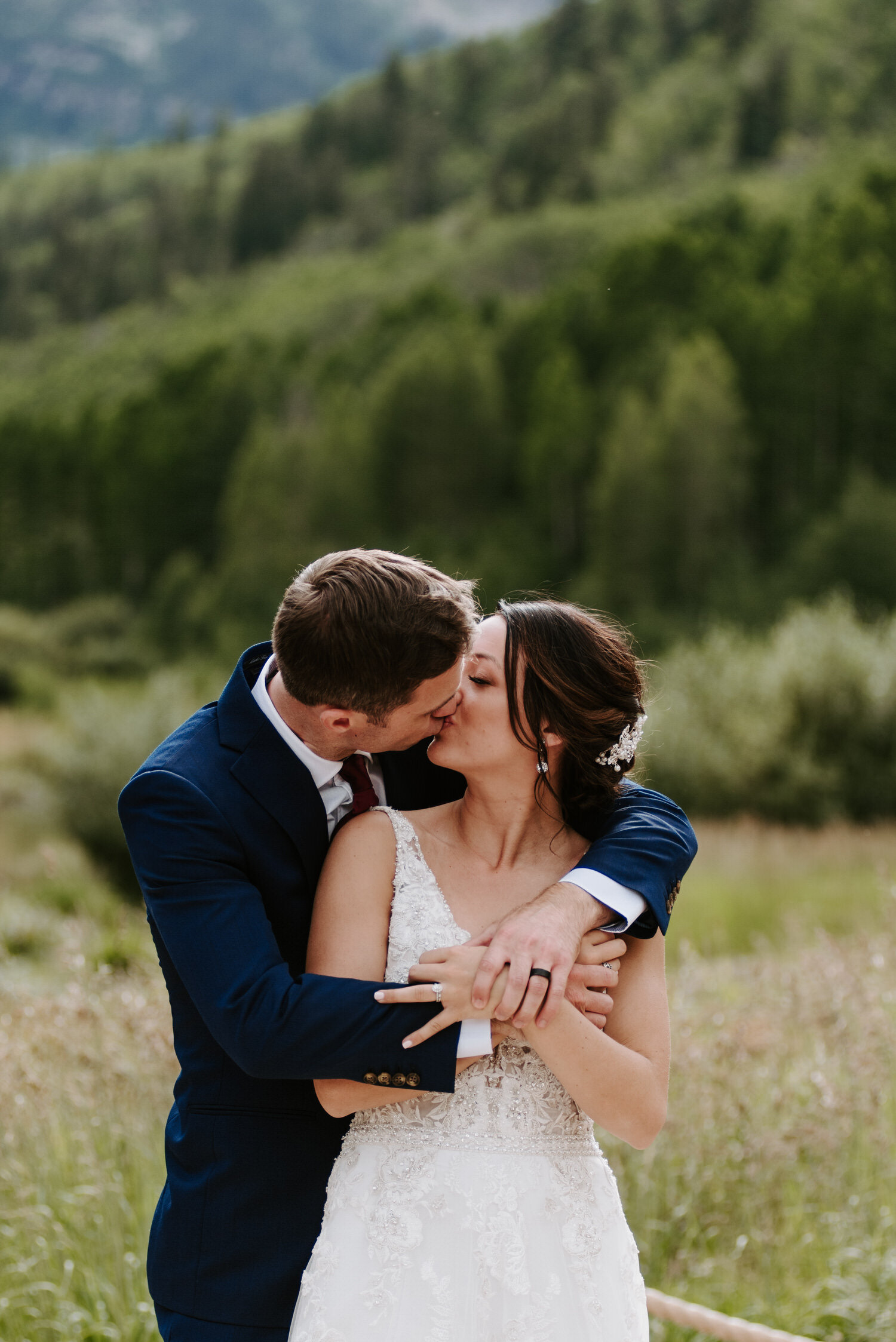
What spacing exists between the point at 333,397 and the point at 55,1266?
4727cm

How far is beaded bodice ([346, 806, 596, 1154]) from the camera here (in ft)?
6.79

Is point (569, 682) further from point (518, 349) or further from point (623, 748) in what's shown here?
point (518, 349)

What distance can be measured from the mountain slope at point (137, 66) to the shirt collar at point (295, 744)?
198306 mm

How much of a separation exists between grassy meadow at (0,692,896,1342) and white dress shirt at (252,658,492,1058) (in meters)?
1.88

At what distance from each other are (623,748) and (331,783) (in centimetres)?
60

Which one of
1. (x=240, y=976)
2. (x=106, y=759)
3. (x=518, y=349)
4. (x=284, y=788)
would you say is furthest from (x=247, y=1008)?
(x=518, y=349)

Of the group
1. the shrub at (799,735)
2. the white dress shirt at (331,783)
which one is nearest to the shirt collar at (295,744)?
the white dress shirt at (331,783)

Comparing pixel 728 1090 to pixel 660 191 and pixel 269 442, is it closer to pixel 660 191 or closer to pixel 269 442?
pixel 269 442

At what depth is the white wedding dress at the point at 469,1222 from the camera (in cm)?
199

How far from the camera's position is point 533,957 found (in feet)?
6.23

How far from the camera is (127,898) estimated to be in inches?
505

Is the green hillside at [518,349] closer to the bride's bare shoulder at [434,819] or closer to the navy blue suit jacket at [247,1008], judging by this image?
the bride's bare shoulder at [434,819]

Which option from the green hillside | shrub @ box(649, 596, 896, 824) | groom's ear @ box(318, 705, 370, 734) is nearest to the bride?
groom's ear @ box(318, 705, 370, 734)

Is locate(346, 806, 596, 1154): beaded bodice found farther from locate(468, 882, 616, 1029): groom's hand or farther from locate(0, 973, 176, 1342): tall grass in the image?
locate(0, 973, 176, 1342): tall grass
